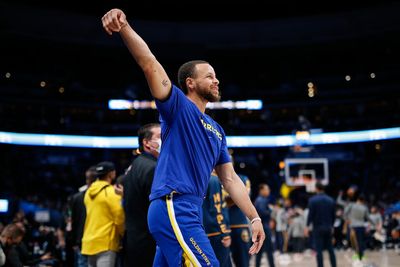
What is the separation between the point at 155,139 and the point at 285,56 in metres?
25.2

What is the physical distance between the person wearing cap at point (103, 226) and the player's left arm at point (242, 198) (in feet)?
8.26

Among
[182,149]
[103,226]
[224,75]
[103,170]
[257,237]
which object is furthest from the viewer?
[224,75]

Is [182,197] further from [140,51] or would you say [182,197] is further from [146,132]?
[146,132]

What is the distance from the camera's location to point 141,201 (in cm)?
494

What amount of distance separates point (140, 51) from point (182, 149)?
25.5 inches

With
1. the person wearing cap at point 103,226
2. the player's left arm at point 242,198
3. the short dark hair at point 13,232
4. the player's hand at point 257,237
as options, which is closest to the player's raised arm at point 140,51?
the player's left arm at point 242,198

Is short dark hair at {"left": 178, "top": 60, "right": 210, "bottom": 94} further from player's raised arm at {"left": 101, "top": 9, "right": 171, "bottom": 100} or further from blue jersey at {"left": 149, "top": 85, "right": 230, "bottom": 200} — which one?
player's raised arm at {"left": 101, "top": 9, "right": 171, "bottom": 100}

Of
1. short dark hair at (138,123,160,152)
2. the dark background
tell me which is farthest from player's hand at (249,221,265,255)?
the dark background

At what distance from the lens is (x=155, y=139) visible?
16.4 feet

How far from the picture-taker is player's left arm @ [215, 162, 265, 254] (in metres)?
3.32

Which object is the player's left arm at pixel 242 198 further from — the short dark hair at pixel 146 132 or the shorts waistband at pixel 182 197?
the short dark hair at pixel 146 132

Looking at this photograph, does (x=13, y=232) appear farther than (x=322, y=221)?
No

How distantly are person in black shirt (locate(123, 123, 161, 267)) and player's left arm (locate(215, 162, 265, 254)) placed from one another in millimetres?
1420

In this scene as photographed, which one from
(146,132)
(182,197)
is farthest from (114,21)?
(146,132)
